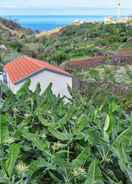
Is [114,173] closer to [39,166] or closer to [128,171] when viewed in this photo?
[128,171]

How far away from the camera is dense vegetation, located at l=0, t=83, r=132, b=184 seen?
1.53 metres

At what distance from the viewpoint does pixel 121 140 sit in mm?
1690

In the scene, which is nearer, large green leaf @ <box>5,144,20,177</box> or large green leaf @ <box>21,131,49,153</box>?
large green leaf @ <box>5,144,20,177</box>

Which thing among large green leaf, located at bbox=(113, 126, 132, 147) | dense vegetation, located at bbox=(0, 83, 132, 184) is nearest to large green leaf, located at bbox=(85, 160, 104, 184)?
dense vegetation, located at bbox=(0, 83, 132, 184)

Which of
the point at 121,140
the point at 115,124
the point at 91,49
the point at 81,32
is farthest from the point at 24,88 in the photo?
the point at 81,32

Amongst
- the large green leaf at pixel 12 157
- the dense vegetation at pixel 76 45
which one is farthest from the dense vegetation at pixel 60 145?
the dense vegetation at pixel 76 45

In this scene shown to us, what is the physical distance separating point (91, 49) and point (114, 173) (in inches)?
1018

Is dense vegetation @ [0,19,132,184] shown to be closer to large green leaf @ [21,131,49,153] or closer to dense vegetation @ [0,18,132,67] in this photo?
large green leaf @ [21,131,49,153]

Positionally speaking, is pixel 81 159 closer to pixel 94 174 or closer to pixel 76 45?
pixel 94 174

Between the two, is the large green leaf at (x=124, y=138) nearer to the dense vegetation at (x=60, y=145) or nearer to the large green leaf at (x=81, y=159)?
the dense vegetation at (x=60, y=145)

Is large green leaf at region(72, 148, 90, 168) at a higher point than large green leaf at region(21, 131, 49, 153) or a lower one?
lower

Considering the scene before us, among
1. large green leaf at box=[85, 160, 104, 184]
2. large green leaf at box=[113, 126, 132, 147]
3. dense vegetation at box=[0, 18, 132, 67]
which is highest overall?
large green leaf at box=[113, 126, 132, 147]

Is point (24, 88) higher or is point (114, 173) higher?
point (24, 88)

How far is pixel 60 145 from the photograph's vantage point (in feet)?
5.73
